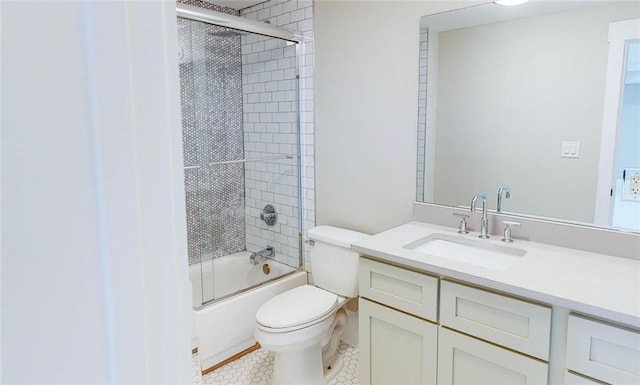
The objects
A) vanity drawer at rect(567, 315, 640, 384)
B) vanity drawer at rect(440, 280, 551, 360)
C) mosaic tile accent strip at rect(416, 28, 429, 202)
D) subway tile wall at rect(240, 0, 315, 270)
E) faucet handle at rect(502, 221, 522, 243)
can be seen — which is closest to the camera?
vanity drawer at rect(567, 315, 640, 384)

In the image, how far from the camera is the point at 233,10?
295 cm

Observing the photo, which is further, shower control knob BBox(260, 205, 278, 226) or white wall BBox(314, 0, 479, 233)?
shower control knob BBox(260, 205, 278, 226)

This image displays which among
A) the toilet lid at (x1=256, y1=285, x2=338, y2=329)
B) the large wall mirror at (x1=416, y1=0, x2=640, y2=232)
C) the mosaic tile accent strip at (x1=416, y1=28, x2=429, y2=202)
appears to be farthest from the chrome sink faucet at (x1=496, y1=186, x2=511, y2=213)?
the toilet lid at (x1=256, y1=285, x2=338, y2=329)

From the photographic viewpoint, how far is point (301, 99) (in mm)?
2629

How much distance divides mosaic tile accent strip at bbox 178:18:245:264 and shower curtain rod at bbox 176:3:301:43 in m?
0.10

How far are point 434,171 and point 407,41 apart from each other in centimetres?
69

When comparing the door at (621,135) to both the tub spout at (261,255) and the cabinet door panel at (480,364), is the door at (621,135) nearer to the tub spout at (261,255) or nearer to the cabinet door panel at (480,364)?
the cabinet door panel at (480,364)

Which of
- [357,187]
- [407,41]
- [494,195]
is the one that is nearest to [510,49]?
[407,41]

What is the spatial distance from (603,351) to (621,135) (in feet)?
2.76

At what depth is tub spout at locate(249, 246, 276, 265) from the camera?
9.13ft

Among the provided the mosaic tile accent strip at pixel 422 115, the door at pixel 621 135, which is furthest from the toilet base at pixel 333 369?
the door at pixel 621 135

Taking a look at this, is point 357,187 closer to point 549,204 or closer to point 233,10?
point 549,204

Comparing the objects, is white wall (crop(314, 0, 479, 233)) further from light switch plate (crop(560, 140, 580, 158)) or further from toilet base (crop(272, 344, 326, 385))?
toilet base (crop(272, 344, 326, 385))

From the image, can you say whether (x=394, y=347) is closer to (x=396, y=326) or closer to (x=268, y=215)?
(x=396, y=326)
